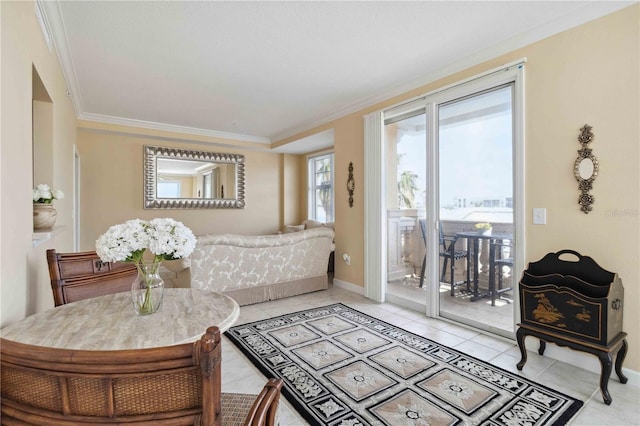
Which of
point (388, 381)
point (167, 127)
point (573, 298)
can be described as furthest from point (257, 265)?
point (167, 127)

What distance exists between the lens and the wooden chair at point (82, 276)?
1676 millimetres

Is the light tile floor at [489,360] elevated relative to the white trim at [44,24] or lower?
lower

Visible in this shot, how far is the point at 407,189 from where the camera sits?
3.85m

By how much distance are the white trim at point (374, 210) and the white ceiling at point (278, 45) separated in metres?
0.43

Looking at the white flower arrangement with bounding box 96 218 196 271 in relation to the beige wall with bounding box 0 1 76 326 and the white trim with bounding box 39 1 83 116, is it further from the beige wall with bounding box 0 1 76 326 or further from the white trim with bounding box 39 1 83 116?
A: the white trim with bounding box 39 1 83 116

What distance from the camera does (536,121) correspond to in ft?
8.53

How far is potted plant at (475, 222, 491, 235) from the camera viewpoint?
3.04 meters

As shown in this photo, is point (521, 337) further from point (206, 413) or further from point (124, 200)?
point (124, 200)

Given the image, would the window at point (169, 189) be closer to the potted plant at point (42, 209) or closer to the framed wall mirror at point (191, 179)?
the framed wall mirror at point (191, 179)

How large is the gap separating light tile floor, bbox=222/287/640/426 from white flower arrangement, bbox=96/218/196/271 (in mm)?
1174

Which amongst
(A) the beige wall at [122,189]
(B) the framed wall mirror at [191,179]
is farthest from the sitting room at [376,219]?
(B) the framed wall mirror at [191,179]

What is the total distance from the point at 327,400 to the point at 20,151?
2.19 m

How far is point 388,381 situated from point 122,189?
5.22 m

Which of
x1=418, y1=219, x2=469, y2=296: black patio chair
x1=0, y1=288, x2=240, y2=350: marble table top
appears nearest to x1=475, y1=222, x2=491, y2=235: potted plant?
x1=418, y1=219, x2=469, y2=296: black patio chair
